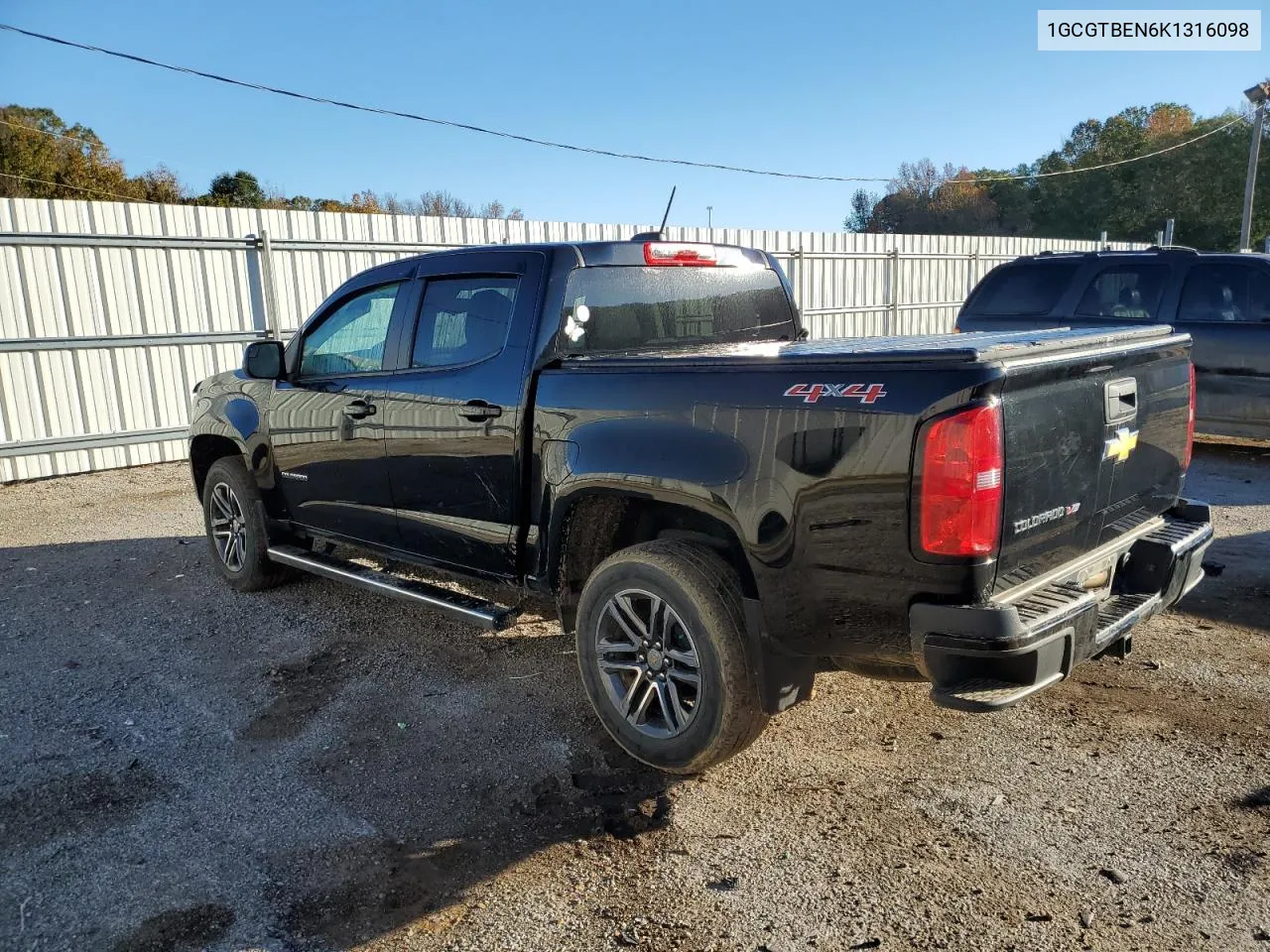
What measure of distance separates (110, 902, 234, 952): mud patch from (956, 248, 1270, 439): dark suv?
8121 mm

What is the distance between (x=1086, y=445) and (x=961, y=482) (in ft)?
2.31

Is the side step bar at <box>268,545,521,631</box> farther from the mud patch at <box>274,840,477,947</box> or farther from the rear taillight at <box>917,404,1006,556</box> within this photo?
the rear taillight at <box>917,404,1006,556</box>

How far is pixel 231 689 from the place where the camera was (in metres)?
4.32

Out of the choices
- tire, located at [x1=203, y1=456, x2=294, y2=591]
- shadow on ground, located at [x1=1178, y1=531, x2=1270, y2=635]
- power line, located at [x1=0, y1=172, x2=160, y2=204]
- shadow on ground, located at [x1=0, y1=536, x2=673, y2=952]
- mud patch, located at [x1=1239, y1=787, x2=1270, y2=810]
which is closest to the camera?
shadow on ground, located at [x1=0, y1=536, x2=673, y2=952]

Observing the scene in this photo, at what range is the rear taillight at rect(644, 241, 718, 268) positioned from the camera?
163 inches

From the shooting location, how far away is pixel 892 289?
1752 cm

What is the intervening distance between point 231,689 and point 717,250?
3.09 m

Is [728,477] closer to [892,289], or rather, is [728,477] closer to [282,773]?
[282,773]

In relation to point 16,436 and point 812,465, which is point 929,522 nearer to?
point 812,465

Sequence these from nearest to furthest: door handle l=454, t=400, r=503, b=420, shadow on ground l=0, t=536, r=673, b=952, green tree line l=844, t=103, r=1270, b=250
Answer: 1. shadow on ground l=0, t=536, r=673, b=952
2. door handle l=454, t=400, r=503, b=420
3. green tree line l=844, t=103, r=1270, b=250

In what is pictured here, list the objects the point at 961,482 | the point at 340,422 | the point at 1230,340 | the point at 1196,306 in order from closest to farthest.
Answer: the point at 961,482
the point at 340,422
the point at 1230,340
the point at 1196,306

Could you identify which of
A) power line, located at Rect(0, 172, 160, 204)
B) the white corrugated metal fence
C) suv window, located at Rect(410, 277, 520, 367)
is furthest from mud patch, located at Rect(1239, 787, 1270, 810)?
power line, located at Rect(0, 172, 160, 204)

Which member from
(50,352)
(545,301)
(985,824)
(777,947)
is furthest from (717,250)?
(50,352)

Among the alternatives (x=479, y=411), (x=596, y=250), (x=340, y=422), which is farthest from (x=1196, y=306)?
(x=340, y=422)
